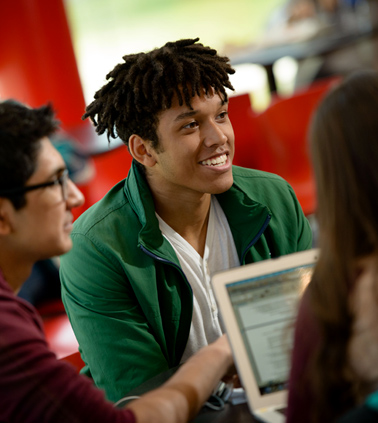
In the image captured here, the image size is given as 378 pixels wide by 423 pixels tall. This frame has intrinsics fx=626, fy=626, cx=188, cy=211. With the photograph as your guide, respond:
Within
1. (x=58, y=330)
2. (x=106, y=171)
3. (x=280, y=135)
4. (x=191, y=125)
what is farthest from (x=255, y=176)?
(x=106, y=171)

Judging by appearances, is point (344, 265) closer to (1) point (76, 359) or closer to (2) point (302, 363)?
(2) point (302, 363)

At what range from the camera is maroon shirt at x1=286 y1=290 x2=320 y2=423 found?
1.01 m

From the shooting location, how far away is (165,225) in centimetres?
189

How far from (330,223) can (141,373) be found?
2.56 ft

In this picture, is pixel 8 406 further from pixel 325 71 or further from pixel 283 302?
pixel 325 71

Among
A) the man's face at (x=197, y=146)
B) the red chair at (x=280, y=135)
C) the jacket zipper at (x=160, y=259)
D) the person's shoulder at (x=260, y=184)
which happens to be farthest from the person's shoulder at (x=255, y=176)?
the red chair at (x=280, y=135)

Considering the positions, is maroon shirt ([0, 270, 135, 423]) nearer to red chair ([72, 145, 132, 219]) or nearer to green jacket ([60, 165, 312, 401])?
green jacket ([60, 165, 312, 401])

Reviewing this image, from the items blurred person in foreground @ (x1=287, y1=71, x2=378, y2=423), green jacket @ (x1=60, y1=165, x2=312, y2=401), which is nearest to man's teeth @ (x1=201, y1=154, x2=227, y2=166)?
green jacket @ (x1=60, y1=165, x2=312, y2=401)

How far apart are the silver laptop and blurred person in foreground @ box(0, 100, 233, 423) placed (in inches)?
5.3

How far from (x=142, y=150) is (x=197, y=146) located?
0.19 meters

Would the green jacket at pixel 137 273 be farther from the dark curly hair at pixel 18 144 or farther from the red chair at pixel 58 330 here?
the dark curly hair at pixel 18 144


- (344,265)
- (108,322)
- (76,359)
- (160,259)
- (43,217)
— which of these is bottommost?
(76,359)

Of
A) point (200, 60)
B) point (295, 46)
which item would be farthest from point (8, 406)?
point (295, 46)

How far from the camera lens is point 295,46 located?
6.65 metres
